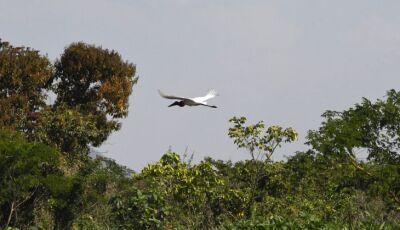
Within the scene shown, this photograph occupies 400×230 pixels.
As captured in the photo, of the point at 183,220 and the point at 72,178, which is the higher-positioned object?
the point at 72,178

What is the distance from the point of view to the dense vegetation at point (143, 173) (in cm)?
1623

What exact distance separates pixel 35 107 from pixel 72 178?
18.9 feet

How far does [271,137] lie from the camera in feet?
68.1

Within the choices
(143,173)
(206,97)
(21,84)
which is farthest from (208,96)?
(21,84)

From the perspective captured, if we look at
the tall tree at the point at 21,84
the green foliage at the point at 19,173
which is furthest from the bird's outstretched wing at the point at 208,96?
the tall tree at the point at 21,84

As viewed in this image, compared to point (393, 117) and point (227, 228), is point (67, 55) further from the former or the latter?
point (227, 228)

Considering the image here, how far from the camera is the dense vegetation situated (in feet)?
53.3

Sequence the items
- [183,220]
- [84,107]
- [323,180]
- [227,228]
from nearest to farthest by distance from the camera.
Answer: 1. [227,228]
2. [183,220]
3. [323,180]
4. [84,107]

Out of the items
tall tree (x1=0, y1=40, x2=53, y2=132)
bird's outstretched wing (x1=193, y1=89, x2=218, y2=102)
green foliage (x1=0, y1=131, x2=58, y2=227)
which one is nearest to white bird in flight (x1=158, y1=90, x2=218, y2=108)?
bird's outstretched wing (x1=193, y1=89, x2=218, y2=102)

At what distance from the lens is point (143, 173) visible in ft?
65.2

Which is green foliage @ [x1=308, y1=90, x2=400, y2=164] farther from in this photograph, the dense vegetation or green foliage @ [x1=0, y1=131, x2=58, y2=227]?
green foliage @ [x1=0, y1=131, x2=58, y2=227]

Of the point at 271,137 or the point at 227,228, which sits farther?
the point at 271,137

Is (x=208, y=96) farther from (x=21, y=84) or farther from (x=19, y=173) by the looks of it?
(x=21, y=84)

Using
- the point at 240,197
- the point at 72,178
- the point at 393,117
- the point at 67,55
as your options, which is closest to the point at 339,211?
the point at 240,197
